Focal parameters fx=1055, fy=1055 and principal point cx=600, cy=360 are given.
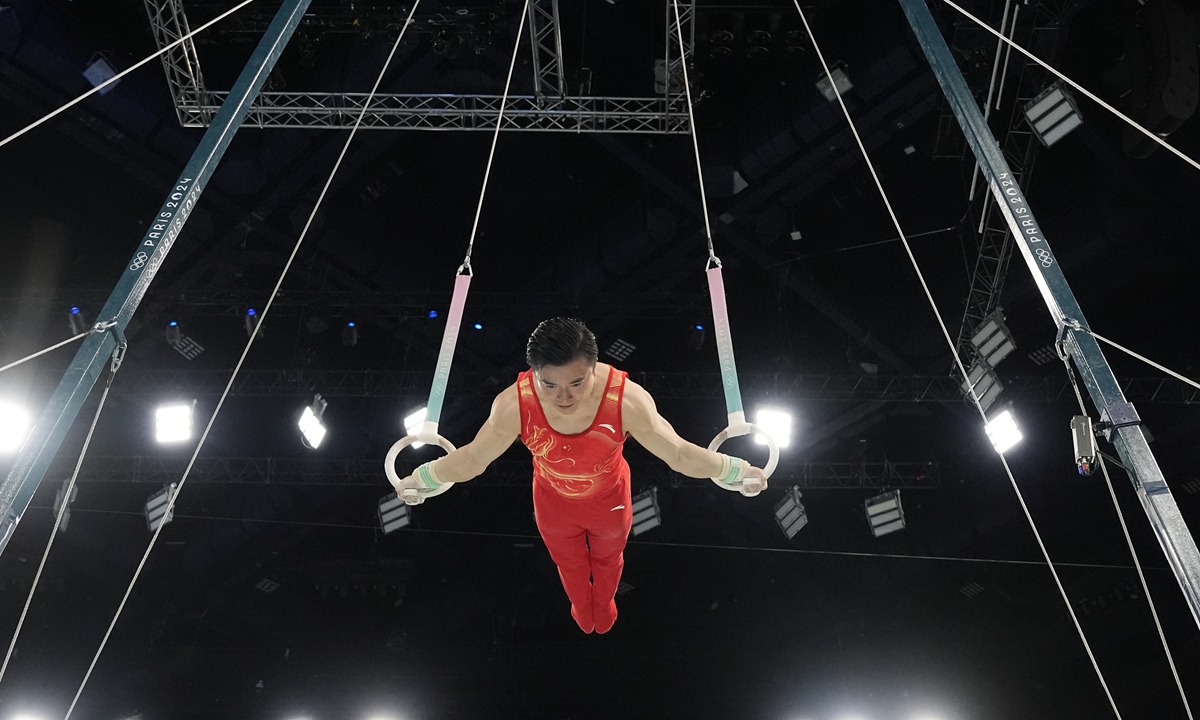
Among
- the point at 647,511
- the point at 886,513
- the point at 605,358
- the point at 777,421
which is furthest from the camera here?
the point at 605,358

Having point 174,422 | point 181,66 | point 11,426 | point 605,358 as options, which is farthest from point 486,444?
point 605,358

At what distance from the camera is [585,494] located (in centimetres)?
483

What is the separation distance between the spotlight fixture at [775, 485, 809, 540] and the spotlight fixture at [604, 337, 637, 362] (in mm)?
2442

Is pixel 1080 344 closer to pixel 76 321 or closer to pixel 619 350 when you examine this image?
pixel 619 350

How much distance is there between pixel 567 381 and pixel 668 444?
59 centimetres

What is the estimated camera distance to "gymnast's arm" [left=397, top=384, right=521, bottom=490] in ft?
14.7

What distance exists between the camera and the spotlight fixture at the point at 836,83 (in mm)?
9422

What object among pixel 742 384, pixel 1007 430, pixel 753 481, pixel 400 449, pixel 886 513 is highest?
pixel 742 384

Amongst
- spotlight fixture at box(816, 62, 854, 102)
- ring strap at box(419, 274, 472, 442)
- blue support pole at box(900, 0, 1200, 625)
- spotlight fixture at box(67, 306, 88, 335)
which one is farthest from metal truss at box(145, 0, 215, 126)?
blue support pole at box(900, 0, 1200, 625)

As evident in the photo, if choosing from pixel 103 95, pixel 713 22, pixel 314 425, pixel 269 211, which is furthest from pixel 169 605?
pixel 713 22

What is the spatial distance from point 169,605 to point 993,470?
414 inches

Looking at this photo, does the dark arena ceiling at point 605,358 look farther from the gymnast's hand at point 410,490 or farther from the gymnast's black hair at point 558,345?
the gymnast's hand at point 410,490

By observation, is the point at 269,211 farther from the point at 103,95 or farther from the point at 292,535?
the point at 292,535

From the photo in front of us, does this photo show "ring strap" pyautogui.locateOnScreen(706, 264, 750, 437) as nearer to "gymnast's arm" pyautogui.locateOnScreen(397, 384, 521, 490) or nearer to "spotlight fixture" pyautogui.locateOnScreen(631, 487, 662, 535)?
"gymnast's arm" pyautogui.locateOnScreen(397, 384, 521, 490)
